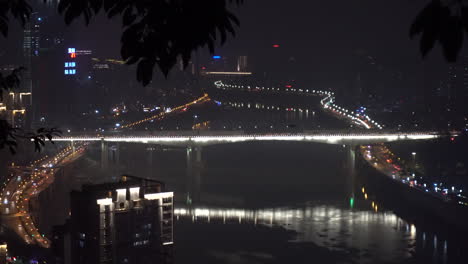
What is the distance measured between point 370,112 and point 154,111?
Answer: 410 inches

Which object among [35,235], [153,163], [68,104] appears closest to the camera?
[35,235]

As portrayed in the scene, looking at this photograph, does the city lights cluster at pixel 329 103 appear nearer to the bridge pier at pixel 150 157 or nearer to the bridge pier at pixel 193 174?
the bridge pier at pixel 150 157

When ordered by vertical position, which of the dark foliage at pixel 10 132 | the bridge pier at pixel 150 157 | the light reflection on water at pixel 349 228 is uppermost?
the dark foliage at pixel 10 132

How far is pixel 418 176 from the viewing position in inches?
781

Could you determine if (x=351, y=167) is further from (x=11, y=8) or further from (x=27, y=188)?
(x=11, y=8)

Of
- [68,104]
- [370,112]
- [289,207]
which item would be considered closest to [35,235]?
[289,207]

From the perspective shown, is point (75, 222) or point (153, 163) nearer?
point (75, 222)

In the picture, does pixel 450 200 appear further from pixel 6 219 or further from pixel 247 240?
pixel 6 219

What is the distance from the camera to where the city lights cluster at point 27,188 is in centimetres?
1261

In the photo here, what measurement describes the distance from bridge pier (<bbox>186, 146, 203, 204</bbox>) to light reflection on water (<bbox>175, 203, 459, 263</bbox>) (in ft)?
5.12

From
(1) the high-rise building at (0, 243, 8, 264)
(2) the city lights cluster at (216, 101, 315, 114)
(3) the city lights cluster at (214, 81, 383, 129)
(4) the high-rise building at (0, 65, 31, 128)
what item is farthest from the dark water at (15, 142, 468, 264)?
(2) the city lights cluster at (216, 101, 315, 114)

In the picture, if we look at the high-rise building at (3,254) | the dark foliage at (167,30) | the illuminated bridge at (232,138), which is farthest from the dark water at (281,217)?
the dark foliage at (167,30)

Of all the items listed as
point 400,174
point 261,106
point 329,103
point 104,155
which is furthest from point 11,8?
point 261,106

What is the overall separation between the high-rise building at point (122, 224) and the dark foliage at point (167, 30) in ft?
26.7
